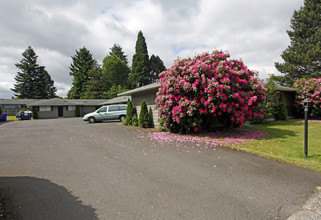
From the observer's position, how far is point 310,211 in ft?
7.98

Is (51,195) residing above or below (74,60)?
below

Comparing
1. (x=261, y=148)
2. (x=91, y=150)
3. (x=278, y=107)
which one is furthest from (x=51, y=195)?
(x=278, y=107)

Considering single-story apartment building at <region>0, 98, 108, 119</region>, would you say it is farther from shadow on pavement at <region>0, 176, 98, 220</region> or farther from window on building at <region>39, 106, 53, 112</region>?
shadow on pavement at <region>0, 176, 98, 220</region>

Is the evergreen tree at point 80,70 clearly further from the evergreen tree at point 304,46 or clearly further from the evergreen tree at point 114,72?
the evergreen tree at point 304,46

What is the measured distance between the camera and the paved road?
2506mm

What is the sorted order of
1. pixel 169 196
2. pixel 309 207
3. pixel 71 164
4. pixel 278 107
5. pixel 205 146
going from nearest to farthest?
pixel 309 207 → pixel 169 196 → pixel 71 164 → pixel 205 146 → pixel 278 107

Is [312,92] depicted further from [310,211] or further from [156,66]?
[156,66]

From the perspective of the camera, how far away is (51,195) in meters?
2.98

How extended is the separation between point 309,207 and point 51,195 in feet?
Answer: 14.2

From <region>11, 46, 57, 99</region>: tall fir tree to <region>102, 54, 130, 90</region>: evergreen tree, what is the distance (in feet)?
63.6

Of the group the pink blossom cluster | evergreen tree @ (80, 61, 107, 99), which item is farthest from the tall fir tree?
the pink blossom cluster

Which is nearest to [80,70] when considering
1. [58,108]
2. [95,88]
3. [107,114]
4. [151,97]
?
[95,88]

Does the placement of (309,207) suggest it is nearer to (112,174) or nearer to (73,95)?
(112,174)

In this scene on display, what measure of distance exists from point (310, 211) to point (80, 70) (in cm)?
5343
